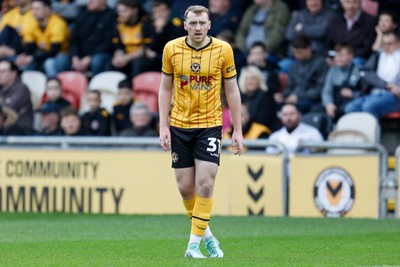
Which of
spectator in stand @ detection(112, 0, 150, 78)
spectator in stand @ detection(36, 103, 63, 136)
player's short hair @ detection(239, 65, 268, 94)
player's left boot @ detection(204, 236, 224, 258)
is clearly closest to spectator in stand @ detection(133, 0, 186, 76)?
spectator in stand @ detection(112, 0, 150, 78)

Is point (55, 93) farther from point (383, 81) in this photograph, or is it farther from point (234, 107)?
point (234, 107)

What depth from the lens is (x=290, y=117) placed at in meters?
16.1

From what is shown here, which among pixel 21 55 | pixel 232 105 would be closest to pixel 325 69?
pixel 21 55

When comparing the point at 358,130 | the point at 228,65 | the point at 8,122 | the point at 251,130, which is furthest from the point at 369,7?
the point at 228,65

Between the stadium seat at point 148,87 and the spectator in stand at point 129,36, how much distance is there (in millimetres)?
456

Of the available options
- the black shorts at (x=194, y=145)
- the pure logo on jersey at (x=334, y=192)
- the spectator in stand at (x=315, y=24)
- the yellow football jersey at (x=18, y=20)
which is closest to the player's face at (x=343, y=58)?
the spectator in stand at (x=315, y=24)

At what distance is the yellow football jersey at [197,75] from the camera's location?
944 cm

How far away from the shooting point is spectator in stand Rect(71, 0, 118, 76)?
20266 millimetres

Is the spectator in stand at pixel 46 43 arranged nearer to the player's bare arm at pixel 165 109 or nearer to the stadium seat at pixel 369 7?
the stadium seat at pixel 369 7

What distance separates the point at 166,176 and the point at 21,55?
617cm

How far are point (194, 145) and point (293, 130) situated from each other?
680 centimetres

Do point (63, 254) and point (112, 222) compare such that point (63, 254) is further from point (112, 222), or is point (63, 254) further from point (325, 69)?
point (325, 69)

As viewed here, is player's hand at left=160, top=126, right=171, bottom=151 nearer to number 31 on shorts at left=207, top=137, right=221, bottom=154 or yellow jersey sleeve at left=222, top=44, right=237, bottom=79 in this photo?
number 31 on shorts at left=207, top=137, right=221, bottom=154

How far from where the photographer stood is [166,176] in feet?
53.3
